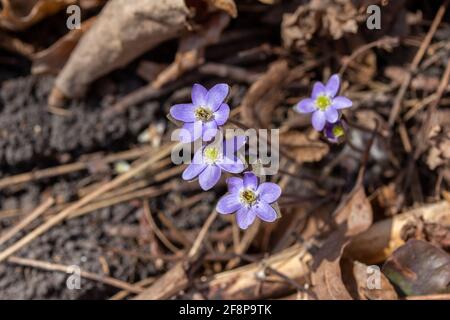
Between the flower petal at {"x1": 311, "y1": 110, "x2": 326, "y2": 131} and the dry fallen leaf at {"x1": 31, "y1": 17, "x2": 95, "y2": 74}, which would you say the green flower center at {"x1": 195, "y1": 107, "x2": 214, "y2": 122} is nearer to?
the flower petal at {"x1": 311, "y1": 110, "x2": 326, "y2": 131}

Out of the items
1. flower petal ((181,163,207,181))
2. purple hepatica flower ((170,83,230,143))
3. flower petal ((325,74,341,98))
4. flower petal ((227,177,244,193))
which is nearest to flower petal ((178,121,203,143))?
purple hepatica flower ((170,83,230,143))

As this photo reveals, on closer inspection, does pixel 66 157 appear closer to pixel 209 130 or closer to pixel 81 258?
pixel 81 258

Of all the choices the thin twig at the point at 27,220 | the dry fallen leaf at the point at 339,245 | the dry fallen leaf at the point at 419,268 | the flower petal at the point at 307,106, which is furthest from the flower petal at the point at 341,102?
the thin twig at the point at 27,220

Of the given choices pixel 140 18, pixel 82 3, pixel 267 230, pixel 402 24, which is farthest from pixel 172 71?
pixel 402 24

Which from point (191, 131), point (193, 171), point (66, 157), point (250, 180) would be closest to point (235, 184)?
point (250, 180)

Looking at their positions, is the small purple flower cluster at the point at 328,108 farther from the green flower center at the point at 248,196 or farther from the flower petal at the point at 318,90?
the green flower center at the point at 248,196
